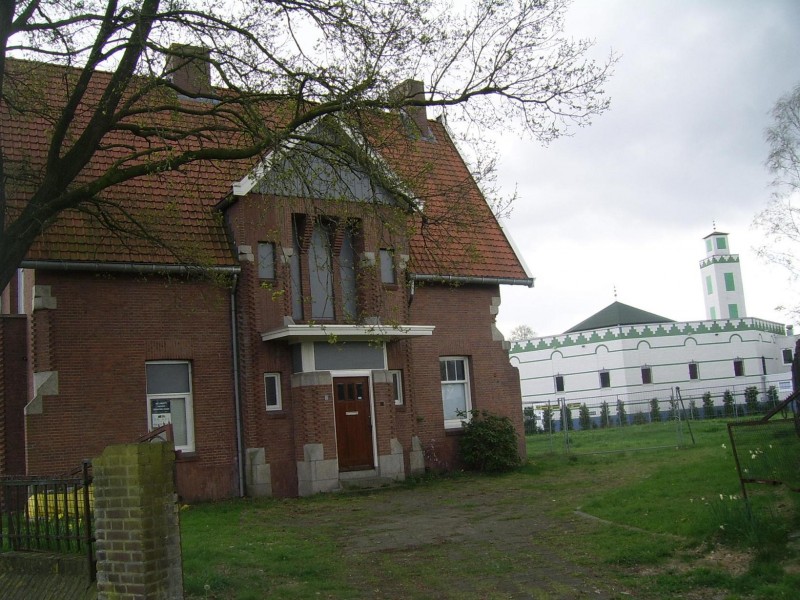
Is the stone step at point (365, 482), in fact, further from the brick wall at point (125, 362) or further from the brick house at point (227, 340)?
the brick wall at point (125, 362)

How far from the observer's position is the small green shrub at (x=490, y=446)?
70.3 ft

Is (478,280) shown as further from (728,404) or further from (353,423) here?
(728,404)

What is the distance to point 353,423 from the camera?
19984 mm

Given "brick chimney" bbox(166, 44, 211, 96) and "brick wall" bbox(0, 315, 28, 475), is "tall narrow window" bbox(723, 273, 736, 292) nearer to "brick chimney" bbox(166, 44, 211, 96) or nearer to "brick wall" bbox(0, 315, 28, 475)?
"brick wall" bbox(0, 315, 28, 475)

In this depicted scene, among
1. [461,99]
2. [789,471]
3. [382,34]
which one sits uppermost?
[382,34]

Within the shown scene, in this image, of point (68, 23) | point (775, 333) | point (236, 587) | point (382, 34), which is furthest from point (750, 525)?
point (775, 333)

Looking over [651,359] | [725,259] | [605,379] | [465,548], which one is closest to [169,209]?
[465,548]

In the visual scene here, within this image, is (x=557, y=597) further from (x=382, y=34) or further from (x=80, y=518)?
(x=382, y=34)

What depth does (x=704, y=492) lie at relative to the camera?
1244 centimetres

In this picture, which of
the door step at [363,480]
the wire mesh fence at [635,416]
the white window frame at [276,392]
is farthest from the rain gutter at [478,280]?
the wire mesh fence at [635,416]

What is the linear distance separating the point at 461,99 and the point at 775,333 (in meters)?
55.5

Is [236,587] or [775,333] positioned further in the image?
[775,333]

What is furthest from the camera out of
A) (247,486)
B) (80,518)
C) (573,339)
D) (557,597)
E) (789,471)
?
(573,339)

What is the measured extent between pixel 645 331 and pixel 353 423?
39.9 meters
